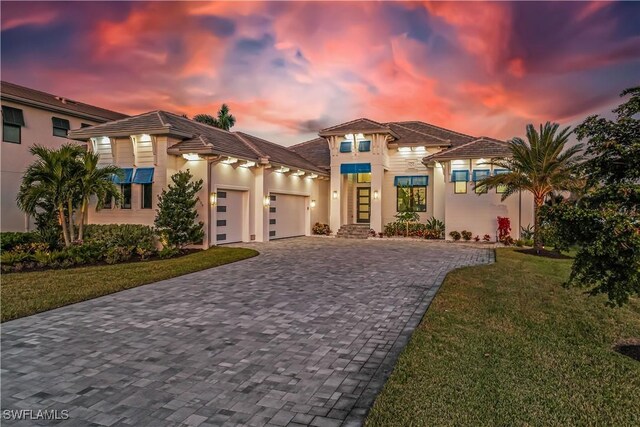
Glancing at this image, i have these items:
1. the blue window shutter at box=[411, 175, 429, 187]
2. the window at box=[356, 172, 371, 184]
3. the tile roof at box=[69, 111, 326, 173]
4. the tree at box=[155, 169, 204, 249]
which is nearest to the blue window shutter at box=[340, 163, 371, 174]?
the window at box=[356, 172, 371, 184]

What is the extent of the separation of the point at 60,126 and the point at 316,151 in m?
16.0

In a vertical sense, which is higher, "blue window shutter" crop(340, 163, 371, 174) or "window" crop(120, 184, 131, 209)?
"blue window shutter" crop(340, 163, 371, 174)

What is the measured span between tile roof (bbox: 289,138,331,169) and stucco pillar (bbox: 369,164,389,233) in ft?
13.1

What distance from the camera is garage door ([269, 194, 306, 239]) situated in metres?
21.1

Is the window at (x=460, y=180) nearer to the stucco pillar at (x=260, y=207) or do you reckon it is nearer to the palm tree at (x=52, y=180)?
the stucco pillar at (x=260, y=207)

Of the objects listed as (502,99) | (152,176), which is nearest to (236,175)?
(152,176)

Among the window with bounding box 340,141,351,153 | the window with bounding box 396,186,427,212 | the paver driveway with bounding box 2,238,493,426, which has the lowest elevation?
the paver driveway with bounding box 2,238,493,426

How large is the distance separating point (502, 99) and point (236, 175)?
12931mm

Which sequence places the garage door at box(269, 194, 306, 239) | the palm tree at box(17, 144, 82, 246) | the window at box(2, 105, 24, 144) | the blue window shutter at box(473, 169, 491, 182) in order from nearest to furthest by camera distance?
1. the palm tree at box(17, 144, 82, 246)
2. the window at box(2, 105, 24, 144)
3. the blue window shutter at box(473, 169, 491, 182)
4. the garage door at box(269, 194, 306, 239)

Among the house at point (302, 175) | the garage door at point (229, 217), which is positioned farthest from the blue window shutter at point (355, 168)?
the garage door at point (229, 217)

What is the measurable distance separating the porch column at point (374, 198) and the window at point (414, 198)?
159 centimetres

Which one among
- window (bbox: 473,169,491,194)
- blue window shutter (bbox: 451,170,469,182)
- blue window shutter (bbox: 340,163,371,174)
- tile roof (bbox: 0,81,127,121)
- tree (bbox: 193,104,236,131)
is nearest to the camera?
tile roof (bbox: 0,81,127,121)

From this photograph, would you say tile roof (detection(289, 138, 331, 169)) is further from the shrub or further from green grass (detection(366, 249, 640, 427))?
green grass (detection(366, 249, 640, 427))

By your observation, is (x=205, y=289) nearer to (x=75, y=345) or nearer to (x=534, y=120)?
(x=75, y=345)
